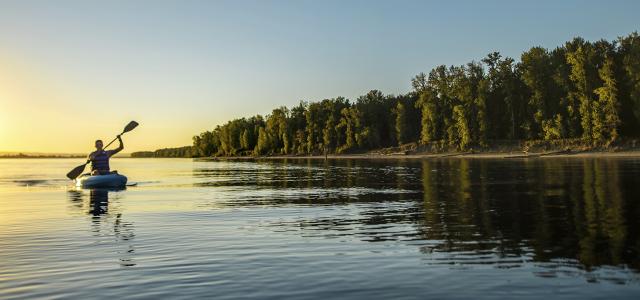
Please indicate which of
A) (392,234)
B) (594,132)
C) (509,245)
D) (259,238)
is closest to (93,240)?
(259,238)

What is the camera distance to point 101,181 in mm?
47656

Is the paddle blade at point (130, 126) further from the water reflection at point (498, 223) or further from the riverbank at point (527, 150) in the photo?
the riverbank at point (527, 150)

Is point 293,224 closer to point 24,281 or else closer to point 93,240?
point 93,240

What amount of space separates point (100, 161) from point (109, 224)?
26.2 metres

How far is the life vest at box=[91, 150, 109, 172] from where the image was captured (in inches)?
1897

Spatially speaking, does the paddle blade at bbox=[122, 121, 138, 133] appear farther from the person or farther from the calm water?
the calm water

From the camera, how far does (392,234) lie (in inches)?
768

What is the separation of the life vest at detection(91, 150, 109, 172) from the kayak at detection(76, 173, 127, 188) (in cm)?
88

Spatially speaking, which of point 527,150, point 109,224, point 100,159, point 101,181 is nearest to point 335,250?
point 109,224

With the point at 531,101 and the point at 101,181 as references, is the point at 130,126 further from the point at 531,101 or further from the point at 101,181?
the point at 531,101

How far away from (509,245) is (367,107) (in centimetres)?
17832

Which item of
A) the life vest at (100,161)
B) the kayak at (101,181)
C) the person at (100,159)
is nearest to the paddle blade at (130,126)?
the person at (100,159)

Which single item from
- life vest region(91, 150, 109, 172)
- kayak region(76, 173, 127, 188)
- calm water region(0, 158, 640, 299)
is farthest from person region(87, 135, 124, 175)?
calm water region(0, 158, 640, 299)

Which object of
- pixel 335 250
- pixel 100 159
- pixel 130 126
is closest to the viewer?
pixel 335 250
